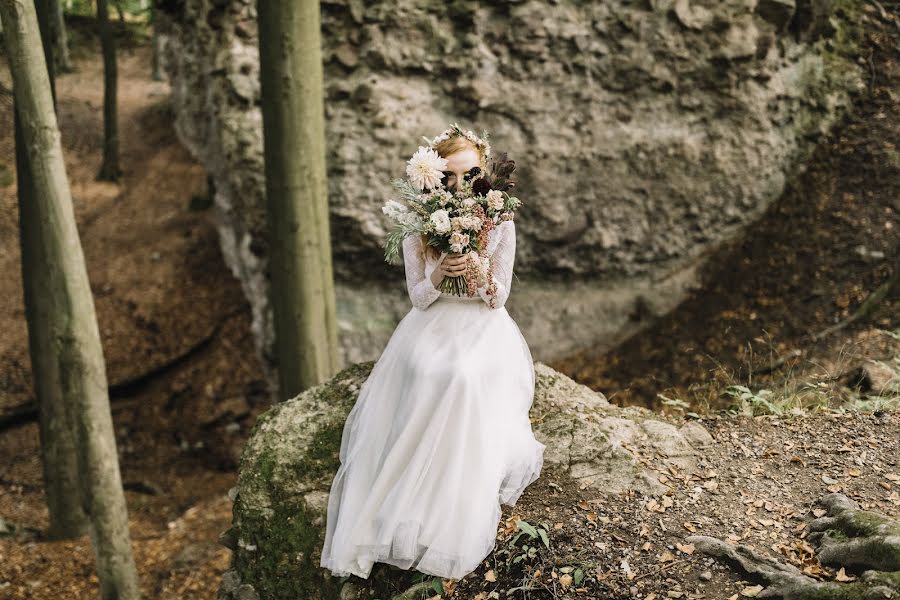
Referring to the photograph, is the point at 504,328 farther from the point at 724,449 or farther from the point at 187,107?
the point at 187,107

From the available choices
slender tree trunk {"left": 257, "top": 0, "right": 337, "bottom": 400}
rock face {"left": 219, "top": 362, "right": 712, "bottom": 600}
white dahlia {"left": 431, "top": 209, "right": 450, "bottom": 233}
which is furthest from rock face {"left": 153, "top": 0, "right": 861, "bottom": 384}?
white dahlia {"left": 431, "top": 209, "right": 450, "bottom": 233}

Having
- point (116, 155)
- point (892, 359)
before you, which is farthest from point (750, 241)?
point (116, 155)

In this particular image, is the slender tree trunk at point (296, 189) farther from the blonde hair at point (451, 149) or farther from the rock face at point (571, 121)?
the rock face at point (571, 121)

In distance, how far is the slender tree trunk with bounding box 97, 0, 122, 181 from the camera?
12402 mm

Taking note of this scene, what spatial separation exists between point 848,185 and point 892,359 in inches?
117

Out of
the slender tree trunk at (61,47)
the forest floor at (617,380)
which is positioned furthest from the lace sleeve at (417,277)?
the slender tree trunk at (61,47)

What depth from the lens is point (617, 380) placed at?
339 inches

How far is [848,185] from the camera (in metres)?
8.57

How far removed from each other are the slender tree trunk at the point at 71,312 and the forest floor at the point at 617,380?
1.38 meters

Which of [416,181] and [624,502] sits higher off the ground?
[416,181]

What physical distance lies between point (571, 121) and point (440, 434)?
19.8ft

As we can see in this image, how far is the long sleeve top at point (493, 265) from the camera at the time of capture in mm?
4355

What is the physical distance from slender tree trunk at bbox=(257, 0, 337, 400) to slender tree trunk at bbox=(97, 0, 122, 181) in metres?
→ 6.80

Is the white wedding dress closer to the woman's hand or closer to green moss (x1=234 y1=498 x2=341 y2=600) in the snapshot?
the woman's hand
